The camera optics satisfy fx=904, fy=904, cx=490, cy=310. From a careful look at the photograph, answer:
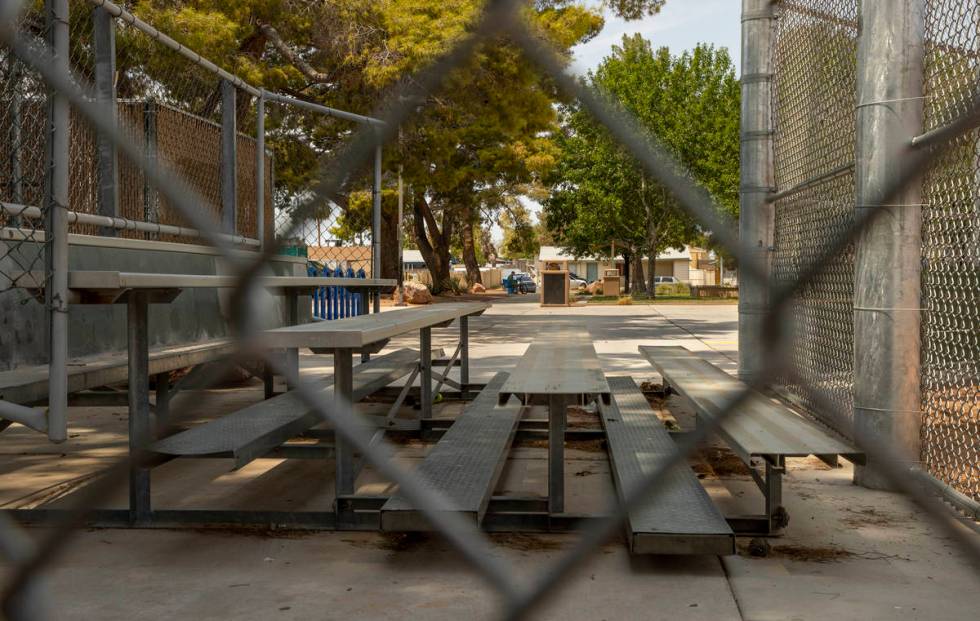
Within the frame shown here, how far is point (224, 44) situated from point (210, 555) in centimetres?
1106

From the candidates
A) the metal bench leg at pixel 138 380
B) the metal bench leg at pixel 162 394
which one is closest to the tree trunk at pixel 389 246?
the metal bench leg at pixel 162 394

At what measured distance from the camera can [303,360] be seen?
11328 millimetres

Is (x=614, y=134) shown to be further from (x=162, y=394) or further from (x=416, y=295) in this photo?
(x=416, y=295)

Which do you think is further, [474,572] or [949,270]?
[949,270]

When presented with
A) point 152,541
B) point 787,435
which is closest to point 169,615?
point 152,541

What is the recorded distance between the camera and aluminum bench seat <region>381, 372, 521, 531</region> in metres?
3.30

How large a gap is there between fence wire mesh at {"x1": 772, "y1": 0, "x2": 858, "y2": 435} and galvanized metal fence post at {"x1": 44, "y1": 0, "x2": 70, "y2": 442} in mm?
3453

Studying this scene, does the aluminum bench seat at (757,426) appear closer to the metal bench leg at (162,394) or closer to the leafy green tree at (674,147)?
the metal bench leg at (162,394)

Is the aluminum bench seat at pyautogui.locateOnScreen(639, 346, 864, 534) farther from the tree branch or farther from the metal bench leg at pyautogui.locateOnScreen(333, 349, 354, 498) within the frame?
the tree branch

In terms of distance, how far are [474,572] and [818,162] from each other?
3878 millimetres

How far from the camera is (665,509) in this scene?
11.4 feet

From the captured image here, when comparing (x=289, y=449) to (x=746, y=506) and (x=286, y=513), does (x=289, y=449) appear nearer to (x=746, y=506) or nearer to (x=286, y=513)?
(x=286, y=513)

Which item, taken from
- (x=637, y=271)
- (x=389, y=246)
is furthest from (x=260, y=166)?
(x=637, y=271)

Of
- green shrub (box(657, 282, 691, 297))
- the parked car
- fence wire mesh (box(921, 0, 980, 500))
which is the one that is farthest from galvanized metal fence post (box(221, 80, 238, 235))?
green shrub (box(657, 282, 691, 297))
